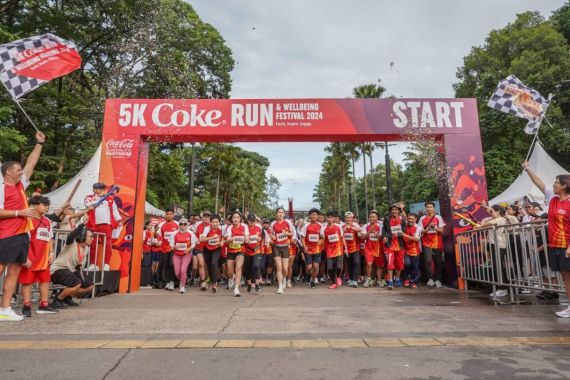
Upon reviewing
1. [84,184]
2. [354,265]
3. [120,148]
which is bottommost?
[354,265]

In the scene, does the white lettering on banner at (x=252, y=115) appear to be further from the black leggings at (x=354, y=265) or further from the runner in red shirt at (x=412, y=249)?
the runner in red shirt at (x=412, y=249)

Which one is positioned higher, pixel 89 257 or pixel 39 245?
pixel 39 245

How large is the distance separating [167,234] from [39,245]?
4588mm

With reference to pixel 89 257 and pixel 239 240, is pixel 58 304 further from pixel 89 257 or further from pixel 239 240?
pixel 239 240

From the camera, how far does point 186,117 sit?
396 inches

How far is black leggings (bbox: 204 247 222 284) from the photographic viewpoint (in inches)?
385

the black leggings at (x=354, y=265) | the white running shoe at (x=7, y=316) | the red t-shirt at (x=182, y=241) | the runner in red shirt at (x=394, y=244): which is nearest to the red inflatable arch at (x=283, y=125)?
the red t-shirt at (x=182, y=241)

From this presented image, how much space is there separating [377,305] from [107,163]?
719cm

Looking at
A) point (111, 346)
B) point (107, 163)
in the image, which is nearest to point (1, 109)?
point (107, 163)

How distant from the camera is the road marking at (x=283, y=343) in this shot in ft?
12.6

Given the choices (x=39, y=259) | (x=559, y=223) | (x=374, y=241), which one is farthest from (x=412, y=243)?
(x=39, y=259)

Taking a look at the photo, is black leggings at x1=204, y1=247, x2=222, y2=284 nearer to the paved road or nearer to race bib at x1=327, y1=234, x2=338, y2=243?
race bib at x1=327, y1=234, x2=338, y2=243

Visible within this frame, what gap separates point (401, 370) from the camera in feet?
10.2

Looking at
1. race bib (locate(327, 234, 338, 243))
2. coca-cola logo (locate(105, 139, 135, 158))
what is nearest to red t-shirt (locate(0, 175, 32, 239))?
coca-cola logo (locate(105, 139, 135, 158))
